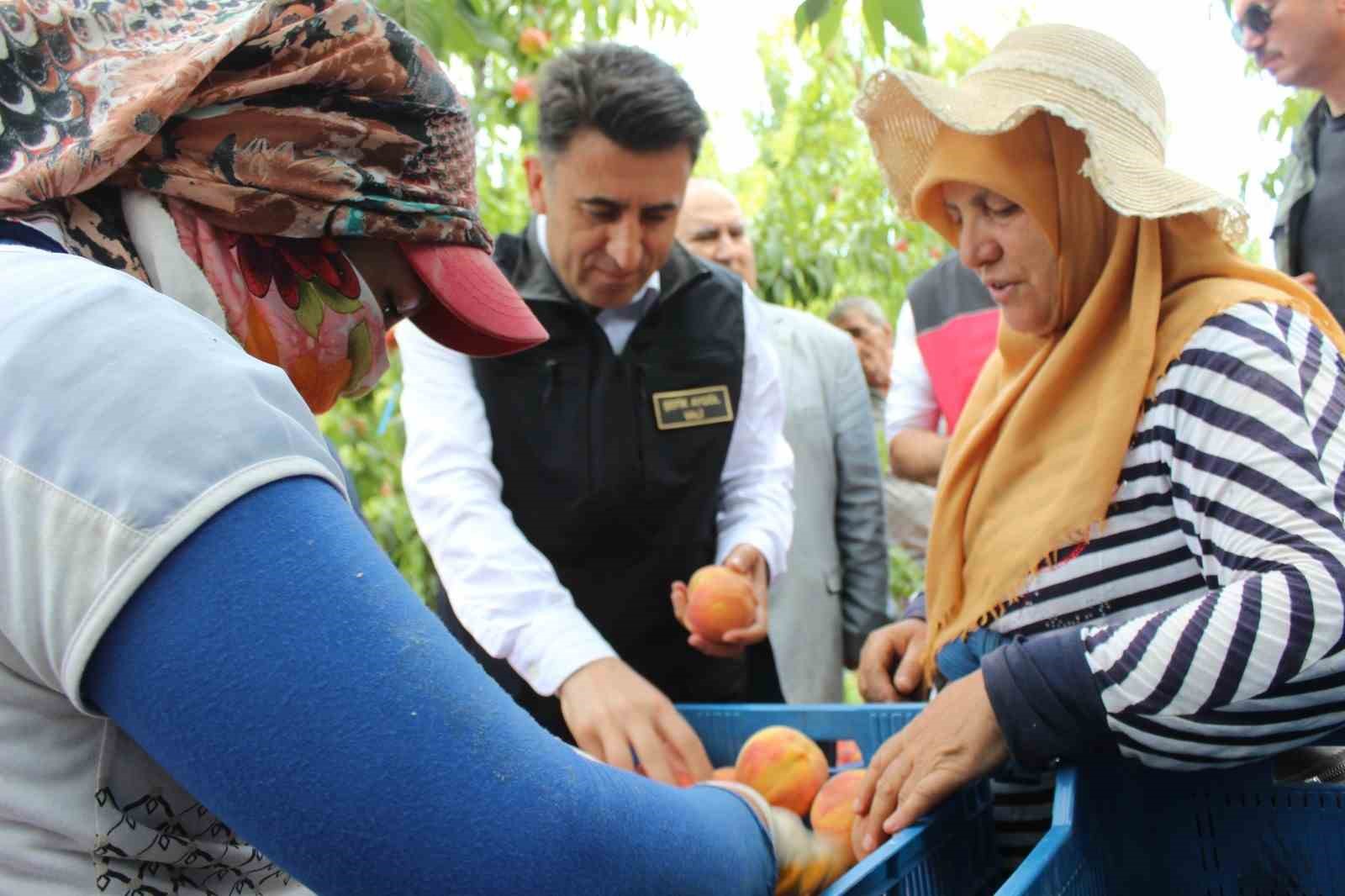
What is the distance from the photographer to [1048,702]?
56.9 inches

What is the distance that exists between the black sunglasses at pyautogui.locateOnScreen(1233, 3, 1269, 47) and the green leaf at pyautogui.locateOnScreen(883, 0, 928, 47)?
4.26ft

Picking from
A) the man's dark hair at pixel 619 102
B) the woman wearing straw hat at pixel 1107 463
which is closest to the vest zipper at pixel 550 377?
the man's dark hair at pixel 619 102

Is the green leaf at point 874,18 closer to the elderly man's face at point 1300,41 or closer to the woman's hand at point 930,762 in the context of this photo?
the woman's hand at point 930,762

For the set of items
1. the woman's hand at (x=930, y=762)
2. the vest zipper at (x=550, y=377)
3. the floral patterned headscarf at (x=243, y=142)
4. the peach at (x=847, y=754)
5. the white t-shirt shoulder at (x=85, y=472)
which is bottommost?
the peach at (x=847, y=754)

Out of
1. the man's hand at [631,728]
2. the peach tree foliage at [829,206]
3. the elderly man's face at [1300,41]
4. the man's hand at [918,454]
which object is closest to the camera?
the man's hand at [631,728]

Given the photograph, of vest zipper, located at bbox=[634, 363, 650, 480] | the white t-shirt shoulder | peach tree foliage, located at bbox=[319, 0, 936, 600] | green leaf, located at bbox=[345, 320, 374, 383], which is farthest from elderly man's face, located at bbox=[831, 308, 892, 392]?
the white t-shirt shoulder

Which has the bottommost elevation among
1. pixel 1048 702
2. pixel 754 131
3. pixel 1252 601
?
pixel 1048 702

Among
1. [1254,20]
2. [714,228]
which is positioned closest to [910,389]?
[714,228]

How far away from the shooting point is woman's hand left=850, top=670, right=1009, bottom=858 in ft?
4.76

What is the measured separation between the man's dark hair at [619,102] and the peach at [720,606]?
0.87 meters

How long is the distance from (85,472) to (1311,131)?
2.95 meters

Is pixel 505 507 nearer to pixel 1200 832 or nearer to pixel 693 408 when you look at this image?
pixel 693 408

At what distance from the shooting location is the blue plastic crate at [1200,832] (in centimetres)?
144

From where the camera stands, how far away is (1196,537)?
1.51 m
